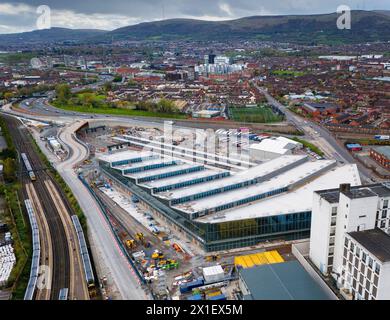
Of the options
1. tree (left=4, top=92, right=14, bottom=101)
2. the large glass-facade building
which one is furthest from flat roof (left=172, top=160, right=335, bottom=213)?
tree (left=4, top=92, right=14, bottom=101)

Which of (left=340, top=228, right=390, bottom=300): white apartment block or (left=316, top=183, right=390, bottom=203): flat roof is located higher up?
(left=316, top=183, right=390, bottom=203): flat roof

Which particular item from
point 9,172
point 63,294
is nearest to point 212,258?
point 63,294

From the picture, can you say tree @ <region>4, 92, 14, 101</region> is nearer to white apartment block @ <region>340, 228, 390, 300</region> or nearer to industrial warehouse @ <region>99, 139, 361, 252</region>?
industrial warehouse @ <region>99, 139, 361, 252</region>

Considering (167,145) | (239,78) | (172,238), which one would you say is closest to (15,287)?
(172,238)

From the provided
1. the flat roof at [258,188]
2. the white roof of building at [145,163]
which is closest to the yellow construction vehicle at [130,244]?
the flat roof at [258,188]

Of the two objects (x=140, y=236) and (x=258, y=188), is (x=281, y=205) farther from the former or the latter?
(x=140, y=236)

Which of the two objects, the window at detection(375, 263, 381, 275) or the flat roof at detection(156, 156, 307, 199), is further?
the flat roof at detection(156, 156, 307, 199)
